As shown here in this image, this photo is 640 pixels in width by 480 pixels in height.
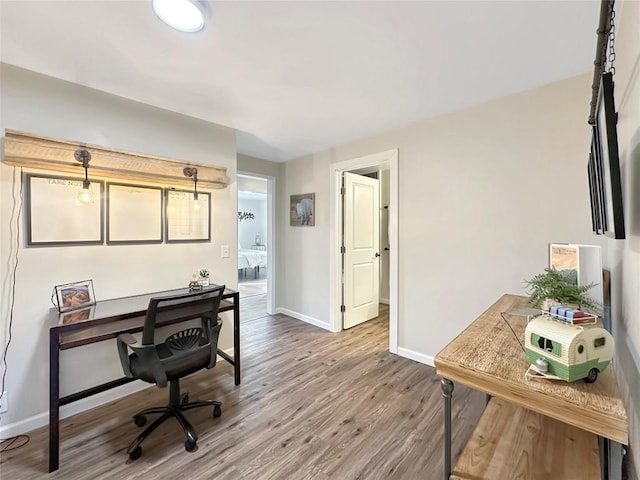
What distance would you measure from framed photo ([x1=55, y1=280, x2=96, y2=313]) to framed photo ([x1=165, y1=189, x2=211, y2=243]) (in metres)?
0.68

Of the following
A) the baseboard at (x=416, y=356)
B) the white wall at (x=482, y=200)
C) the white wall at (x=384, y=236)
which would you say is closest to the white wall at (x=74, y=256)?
the white wall at (x=482, y=200)

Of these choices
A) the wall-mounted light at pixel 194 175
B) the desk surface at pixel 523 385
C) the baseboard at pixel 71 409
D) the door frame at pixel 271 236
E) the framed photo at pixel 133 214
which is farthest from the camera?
the door frame at pixel 271 236

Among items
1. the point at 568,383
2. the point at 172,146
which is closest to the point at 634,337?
the point at 568,383

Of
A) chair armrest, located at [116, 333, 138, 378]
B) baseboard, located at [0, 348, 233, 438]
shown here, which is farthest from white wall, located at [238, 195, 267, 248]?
chair armrest, located at [116, 333, 138, 378]

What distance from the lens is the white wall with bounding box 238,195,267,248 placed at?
1002 centimetres

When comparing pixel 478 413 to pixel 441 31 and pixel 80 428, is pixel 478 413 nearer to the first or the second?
pixel 441 31

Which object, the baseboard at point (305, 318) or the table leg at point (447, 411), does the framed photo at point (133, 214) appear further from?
the table leg at point (447, 411)

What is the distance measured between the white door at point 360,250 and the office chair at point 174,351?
2.06m

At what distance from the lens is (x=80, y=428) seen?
1936 millimetres

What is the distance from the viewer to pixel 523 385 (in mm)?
896

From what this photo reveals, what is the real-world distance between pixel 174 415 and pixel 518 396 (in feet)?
6.56

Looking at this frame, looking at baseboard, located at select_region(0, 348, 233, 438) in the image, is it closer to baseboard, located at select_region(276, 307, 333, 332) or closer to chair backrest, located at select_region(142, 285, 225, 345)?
chair backrest, located at select_region(142, 285, 225, 345)

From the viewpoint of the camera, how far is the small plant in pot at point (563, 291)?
138cm

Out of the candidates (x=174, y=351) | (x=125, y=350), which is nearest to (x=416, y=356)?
(x=174, y=351)
